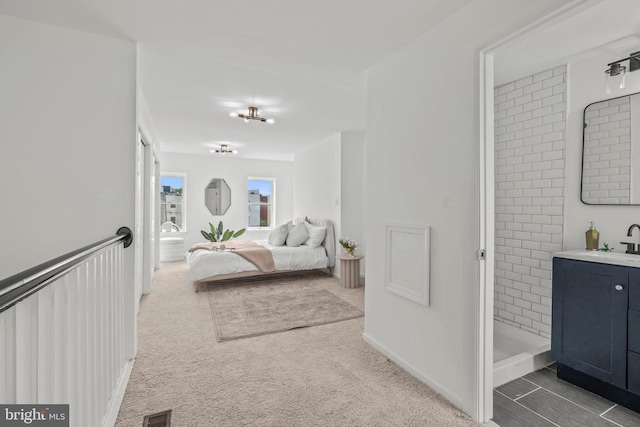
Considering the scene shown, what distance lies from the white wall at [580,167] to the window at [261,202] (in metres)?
6.53

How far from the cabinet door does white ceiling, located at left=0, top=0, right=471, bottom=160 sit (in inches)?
73.6

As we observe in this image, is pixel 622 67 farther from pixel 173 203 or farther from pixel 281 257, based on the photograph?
pixel 173 203

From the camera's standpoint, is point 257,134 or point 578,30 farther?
point 257,134

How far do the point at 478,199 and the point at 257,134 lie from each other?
4.25 m

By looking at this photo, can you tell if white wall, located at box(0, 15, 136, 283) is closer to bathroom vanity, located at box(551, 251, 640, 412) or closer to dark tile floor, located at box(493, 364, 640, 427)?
dark tile floor, located at box(493, 364, 640, 427)

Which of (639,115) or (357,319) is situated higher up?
(639,115)

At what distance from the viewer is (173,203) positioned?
7.35 meters

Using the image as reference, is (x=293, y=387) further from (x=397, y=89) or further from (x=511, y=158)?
(x=511, y=158)

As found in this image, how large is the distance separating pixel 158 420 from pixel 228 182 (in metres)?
6.40

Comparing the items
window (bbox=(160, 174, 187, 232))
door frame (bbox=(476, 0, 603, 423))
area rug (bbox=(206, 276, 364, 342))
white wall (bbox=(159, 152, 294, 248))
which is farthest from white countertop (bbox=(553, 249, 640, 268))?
window (bbox=(160, 174, 187, 232))

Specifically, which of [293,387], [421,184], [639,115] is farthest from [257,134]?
[639,115]

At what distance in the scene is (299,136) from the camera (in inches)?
217

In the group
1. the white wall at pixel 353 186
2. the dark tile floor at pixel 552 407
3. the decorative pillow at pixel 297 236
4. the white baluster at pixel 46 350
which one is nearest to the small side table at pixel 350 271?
the white wall at pixel 353 186

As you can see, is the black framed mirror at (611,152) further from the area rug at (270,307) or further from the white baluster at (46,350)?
the white baluster at (46,350)
